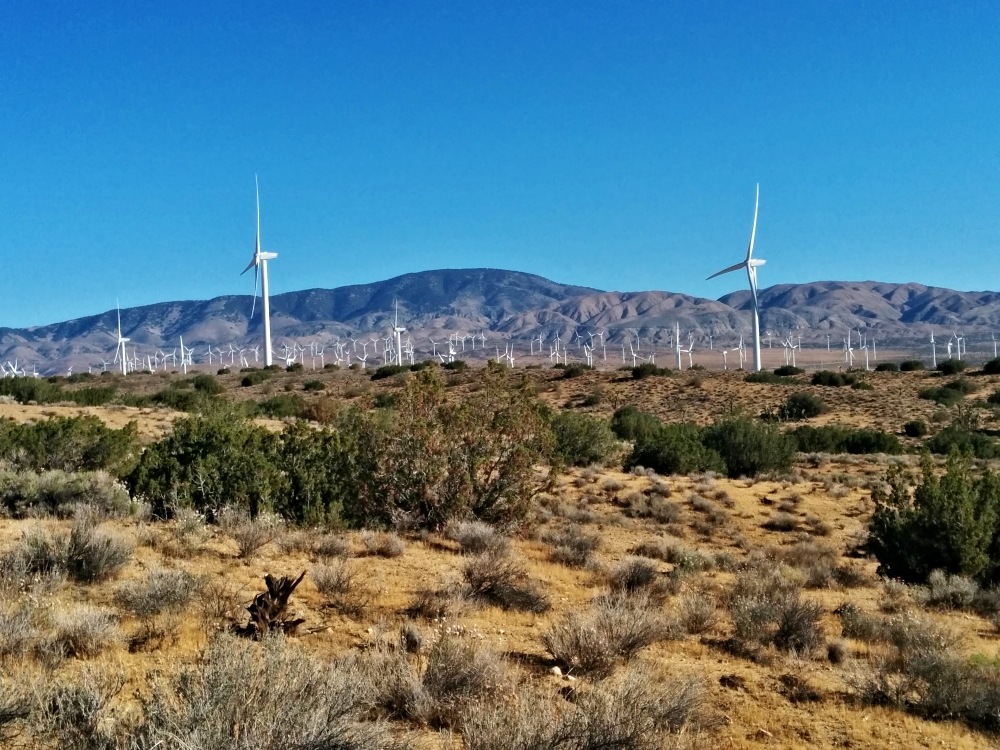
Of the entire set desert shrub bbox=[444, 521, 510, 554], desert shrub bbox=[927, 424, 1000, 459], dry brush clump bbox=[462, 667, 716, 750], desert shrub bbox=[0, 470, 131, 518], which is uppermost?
desert shrub bbox=[0, 470, 131, 518]

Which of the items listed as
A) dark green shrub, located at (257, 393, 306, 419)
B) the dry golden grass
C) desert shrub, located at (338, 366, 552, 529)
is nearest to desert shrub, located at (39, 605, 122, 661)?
the dry golden grass

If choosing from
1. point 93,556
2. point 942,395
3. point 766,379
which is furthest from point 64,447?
point 766,379

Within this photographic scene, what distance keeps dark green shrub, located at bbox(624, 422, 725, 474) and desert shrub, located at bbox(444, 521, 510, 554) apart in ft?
48.9

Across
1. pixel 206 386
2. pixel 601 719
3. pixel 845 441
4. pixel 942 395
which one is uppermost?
pixel 206 386

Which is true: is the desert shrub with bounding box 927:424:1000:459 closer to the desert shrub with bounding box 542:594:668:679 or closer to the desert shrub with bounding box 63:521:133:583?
the desert shrub with bounding box 542:594:668:679

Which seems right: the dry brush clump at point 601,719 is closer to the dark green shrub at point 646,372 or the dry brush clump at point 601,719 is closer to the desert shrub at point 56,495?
the desert shrub at point 56,495

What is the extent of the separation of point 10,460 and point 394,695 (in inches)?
567

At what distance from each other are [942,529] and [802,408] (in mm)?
36562

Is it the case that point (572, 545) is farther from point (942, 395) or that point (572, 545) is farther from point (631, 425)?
point (942, 395)

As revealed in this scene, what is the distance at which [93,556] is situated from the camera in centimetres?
893

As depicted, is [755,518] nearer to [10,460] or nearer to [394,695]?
[394,695]

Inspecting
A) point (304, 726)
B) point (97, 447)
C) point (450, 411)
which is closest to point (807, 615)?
point (304, 726)

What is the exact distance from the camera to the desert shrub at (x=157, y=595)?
7.53 metres

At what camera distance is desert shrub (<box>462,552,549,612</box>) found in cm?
934
